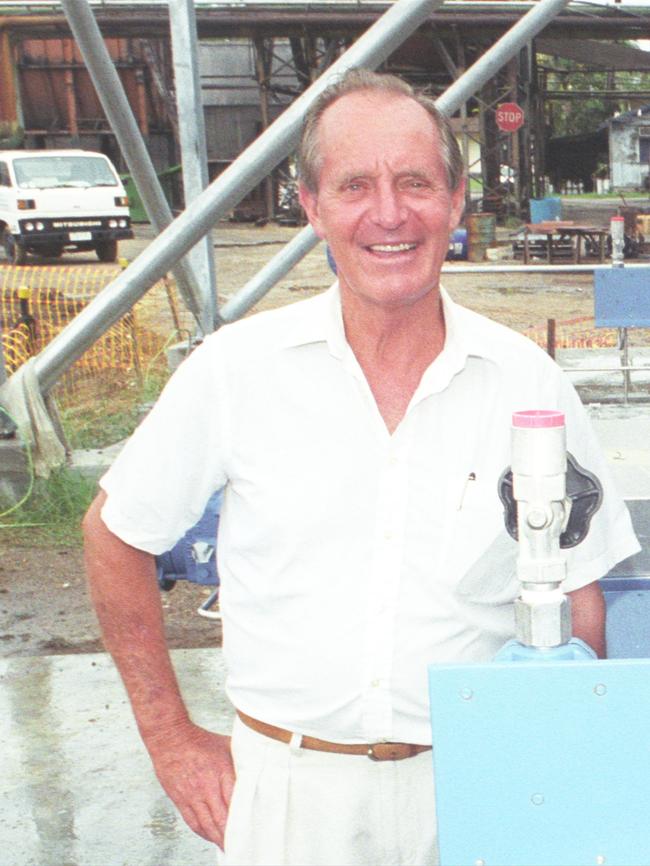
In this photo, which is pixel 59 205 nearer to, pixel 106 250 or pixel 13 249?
pixel 106 250

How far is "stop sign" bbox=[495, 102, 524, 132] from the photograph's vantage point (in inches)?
1147

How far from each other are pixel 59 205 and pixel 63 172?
4.09 feet

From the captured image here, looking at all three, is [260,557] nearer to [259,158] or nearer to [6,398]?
[259,158]

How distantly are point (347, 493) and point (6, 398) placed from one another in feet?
17.5

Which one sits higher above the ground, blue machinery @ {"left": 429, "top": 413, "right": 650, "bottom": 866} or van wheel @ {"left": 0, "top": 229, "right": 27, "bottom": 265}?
blue machinery @ {"left": 429, "top": 413, "right": 650, "bottom": 866}

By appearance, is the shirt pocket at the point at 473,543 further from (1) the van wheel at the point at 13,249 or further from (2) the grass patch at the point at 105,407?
(1) the van wheel at the point at 13,249

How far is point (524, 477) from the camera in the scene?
1442mm

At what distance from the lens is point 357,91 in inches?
80.4

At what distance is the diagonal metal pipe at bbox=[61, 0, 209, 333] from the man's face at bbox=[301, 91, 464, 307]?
3673mm

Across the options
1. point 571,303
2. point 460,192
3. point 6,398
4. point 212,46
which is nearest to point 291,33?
point 212,46

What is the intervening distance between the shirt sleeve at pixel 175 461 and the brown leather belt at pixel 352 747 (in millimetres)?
323

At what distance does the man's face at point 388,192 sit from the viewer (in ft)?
6.61

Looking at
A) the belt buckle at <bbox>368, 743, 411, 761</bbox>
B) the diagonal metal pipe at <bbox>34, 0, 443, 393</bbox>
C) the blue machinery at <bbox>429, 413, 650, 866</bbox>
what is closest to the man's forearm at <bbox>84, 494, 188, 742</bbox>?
the belt buckle at <bbox>368, 743, 411, 761</bbox>

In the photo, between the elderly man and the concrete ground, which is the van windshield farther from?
the elderly man
